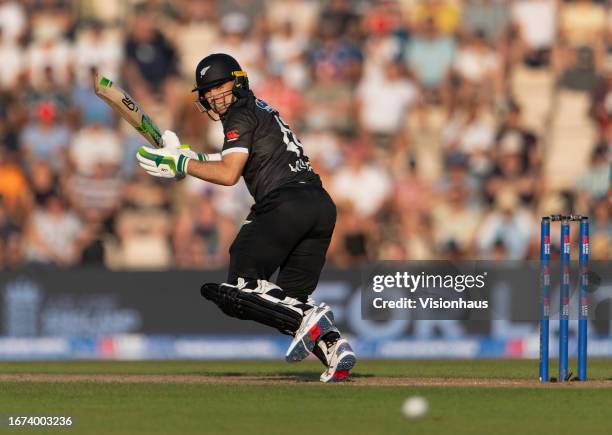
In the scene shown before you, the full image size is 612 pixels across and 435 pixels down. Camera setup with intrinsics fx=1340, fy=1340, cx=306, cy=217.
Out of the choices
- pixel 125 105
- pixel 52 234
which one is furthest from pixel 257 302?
pixel 52 234

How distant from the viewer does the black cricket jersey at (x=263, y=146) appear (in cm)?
791

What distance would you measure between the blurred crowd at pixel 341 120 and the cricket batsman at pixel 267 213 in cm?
529

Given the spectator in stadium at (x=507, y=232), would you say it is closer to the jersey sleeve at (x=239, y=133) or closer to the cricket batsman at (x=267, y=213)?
the cricket batsman at (x=267, y=213)

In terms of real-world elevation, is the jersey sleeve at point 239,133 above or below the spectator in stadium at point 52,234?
below

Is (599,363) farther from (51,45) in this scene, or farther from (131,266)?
(51,45)

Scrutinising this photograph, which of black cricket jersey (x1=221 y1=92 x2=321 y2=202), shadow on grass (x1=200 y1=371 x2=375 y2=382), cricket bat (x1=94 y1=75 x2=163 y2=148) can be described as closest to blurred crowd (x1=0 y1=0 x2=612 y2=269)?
shadow on grass (x1=200 y1=371 x2=375 y2=382)

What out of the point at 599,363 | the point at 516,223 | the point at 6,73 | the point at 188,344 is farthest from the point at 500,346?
the point at 6,73

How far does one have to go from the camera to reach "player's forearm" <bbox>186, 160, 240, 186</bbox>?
7762 mm

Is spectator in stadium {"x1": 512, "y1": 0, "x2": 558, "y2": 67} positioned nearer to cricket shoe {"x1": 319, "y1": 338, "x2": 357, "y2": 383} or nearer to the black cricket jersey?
the black cricket jersey

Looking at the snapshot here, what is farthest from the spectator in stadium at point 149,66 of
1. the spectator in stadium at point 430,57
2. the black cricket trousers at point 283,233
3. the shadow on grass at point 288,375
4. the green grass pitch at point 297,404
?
the black cricket trousers at point 283,233

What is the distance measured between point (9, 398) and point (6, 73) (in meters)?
9.27

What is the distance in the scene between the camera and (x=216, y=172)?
7777 mm

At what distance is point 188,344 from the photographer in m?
13.2

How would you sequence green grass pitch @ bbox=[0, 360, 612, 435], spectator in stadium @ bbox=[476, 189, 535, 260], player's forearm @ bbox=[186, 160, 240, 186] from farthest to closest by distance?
spectator in stadium @ bbox=[476, 189, 535, 260], player's forearm @ bbox=[186, 160, 240, 186], green grass pitch @ bbox=[0, 360, 612, 435]
